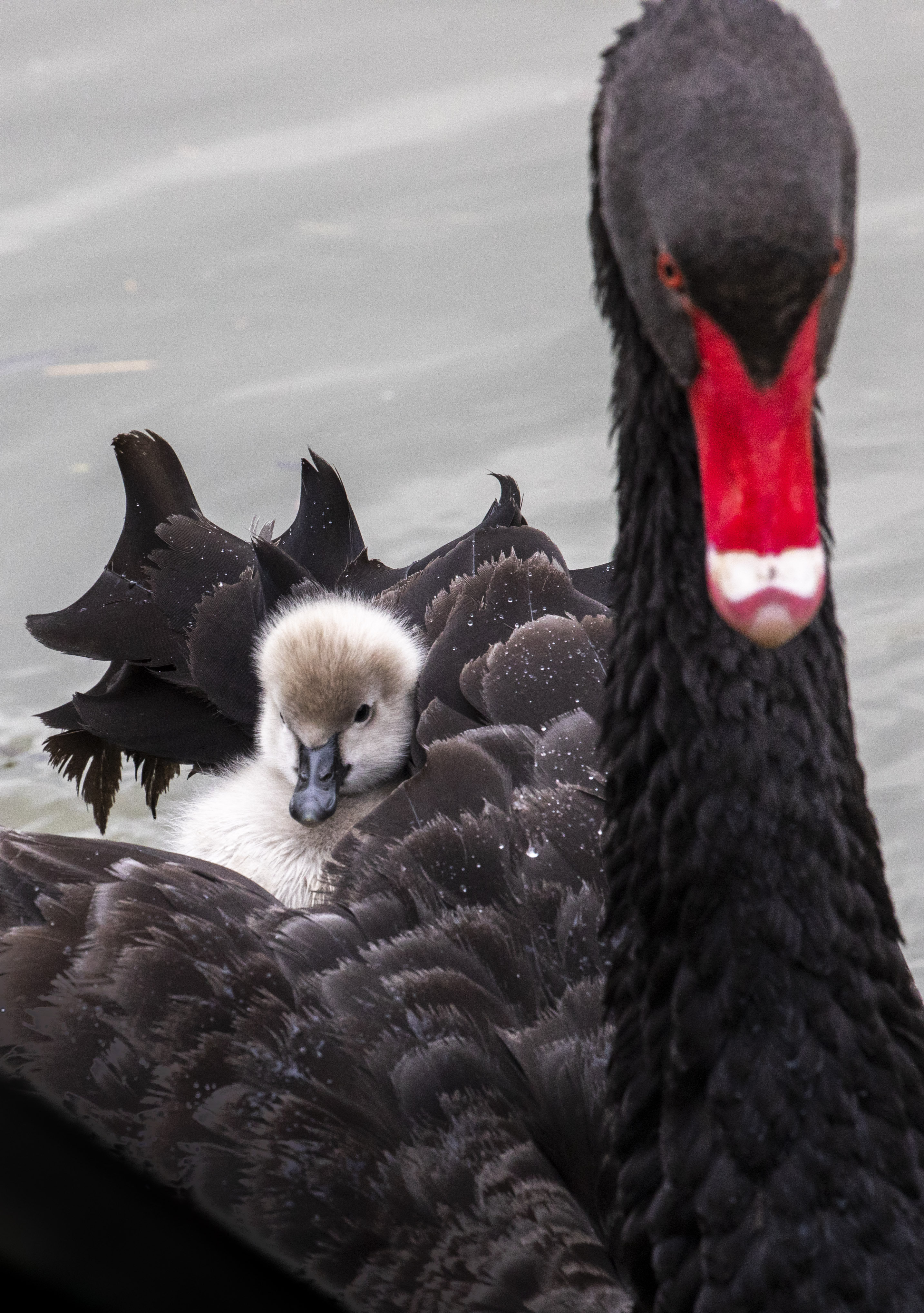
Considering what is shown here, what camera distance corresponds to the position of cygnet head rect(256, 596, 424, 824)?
7.99 feet

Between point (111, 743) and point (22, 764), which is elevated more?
point (111, 743)

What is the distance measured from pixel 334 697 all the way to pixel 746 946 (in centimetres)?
125

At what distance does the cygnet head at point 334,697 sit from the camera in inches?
95.9

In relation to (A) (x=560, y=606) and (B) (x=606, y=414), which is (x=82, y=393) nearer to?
(B) (x=606, y=414)

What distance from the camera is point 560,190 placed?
4.32 m

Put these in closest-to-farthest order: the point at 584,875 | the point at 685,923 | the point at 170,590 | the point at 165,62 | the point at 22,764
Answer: the point at 685,923 → the point at 584,875 → the point at 170,590 → the point at 22,764 → the point at 165,62

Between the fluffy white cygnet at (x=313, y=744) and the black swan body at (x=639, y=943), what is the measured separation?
545 mm

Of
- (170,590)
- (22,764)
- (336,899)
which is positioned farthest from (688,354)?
(22,764)

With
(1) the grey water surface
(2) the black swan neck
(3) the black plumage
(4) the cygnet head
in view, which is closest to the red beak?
(2) the black swan neck

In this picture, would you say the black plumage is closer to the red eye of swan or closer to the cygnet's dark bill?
the cygnet's dark bill

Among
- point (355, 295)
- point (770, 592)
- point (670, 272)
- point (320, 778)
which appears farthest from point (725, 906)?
point (355, 295)

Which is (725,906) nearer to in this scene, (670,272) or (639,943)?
(639,943)

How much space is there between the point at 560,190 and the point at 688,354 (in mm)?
3287

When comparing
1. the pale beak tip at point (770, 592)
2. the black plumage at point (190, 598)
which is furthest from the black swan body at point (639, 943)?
the black plumage at point (190, 598)
